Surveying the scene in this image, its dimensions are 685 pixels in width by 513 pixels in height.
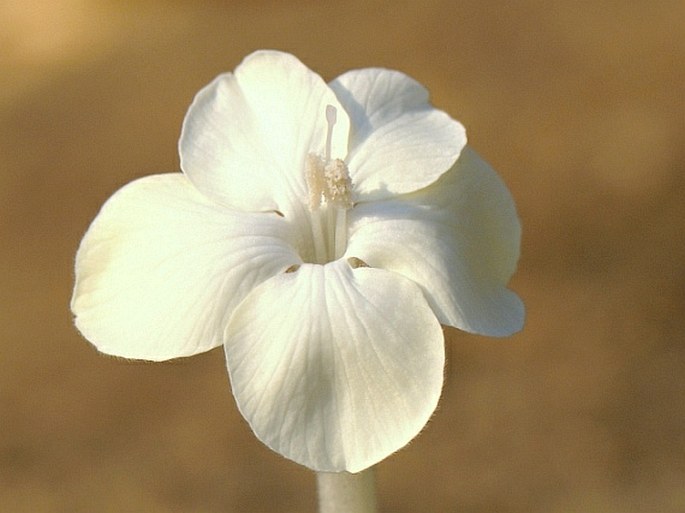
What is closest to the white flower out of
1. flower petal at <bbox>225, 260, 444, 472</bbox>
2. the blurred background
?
flower petal at <bbox>225, 260, 444, 472</bbox>

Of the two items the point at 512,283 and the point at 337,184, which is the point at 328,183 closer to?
the point at 337,184

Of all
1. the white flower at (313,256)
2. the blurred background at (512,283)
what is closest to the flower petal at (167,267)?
the white flower at (313,256)

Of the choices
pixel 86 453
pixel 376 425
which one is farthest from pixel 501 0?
pixel 376 425

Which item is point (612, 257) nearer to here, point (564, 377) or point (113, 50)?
point (564, 377)

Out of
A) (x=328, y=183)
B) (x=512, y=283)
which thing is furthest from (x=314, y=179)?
(x=512, y=283)

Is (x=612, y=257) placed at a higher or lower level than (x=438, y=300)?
lower

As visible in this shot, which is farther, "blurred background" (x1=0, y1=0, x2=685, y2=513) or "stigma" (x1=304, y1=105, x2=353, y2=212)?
"blurred background" (x1=0, y1=0, x2=685, y2=513)

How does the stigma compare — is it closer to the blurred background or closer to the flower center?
the flower center

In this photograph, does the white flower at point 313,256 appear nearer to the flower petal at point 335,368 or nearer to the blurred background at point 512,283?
the flower petal at point 335,368
